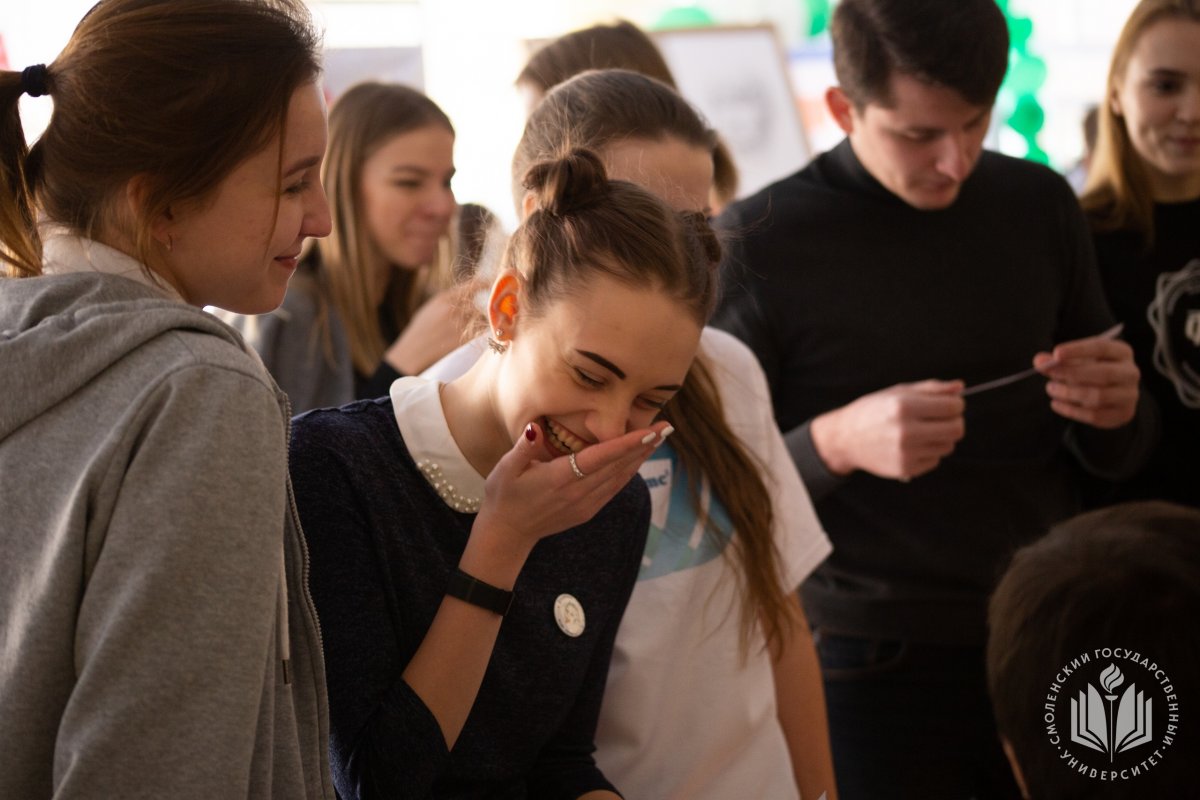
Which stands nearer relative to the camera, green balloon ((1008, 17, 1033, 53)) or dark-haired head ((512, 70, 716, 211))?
dark-haired head ((512, 70, 716, 211))

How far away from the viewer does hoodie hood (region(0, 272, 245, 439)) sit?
35.8 inches

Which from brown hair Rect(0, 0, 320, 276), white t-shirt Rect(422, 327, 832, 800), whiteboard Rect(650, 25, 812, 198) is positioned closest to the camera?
brown hair Rect(0, 0, 320, 276)

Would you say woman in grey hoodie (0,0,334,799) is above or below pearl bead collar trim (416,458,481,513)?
above

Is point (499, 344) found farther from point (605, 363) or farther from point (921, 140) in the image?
point (921, 140)

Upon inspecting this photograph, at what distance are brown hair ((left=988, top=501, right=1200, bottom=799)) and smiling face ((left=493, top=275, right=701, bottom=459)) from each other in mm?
375

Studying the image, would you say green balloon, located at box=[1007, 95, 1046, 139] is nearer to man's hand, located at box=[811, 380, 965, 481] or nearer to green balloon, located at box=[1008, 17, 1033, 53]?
green balloon, located at box=[1008, 17, 1033, 53]

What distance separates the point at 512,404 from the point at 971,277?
1055 mm

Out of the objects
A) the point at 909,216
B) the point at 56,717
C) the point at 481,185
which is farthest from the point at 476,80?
the point at 56,717

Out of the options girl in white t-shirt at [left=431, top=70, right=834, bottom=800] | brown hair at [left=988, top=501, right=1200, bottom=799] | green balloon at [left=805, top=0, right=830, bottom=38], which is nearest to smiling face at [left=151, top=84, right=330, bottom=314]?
girl in white t-shirt at [left=431, top=70, right=834, bottom=800]

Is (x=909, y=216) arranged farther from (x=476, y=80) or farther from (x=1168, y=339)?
(x=476, y=80)

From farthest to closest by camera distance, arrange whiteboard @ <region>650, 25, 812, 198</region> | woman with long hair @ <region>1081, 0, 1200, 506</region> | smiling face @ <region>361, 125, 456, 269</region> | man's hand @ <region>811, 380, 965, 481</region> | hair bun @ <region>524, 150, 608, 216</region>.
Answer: whiteboard @ <region>650, 25, 812, 198</region>, smiling face @ <region>361, 125, 456, 269</region>, woman with long hair @ <region>1081, 0, 1200, 506</region>, man's hand @ <region>811, 380, 965, 481</region>, hair bun @ <region>524, 150, 608, 216</region>

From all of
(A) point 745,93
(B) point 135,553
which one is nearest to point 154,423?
(B) point 135,553

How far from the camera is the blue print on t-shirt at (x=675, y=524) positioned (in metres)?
1.40

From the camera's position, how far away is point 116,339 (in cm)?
91
